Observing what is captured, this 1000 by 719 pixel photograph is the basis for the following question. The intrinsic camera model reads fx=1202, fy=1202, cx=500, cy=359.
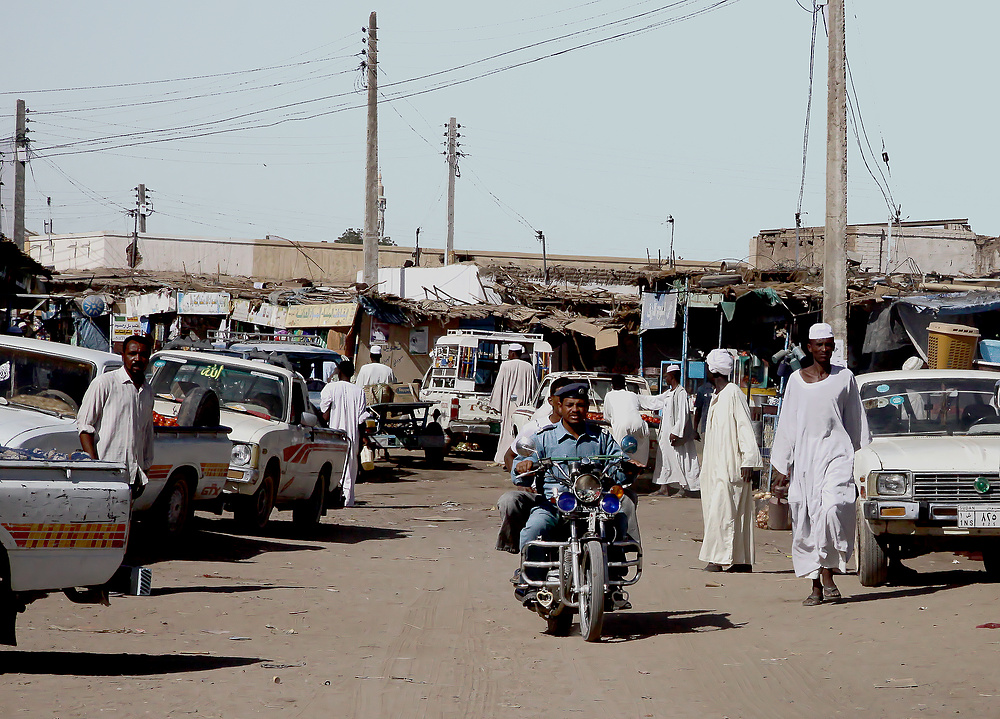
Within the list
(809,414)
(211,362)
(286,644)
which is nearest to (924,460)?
(809,414)

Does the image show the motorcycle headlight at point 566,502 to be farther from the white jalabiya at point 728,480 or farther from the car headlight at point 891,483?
the white jalabiya at point 728,480

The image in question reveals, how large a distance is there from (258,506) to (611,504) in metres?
6.11

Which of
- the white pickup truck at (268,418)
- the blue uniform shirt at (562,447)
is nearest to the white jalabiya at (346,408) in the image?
the white pickup truck at (268,418)

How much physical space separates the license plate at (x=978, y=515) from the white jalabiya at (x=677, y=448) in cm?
890

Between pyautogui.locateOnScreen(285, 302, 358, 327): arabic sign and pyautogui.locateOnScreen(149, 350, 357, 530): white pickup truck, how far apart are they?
1584cm

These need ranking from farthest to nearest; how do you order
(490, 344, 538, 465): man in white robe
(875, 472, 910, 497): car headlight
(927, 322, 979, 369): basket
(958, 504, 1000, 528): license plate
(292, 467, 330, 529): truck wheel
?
(490, 344, 538, 465): man in white robe
(927, 322, 979, 369): basket
(292, 467, 330, 529): truck wheel
(875, 472, 910, 497): car headlight
(958, 504, 1000, 528): license plate

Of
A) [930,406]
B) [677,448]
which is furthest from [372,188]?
[930,406]

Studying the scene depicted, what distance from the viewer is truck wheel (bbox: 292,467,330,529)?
1395 cm

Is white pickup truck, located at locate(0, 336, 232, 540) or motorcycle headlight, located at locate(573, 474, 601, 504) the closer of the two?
motorcycle headlight, located at locate(573, 474, 601, 504)

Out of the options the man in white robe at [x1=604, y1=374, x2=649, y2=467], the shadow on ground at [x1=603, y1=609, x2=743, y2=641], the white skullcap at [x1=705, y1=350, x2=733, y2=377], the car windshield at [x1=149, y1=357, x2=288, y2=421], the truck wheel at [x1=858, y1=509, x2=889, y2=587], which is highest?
the white skullcap at [x1=705, y1=350, x2=733, y2=377]

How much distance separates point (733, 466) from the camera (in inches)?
421

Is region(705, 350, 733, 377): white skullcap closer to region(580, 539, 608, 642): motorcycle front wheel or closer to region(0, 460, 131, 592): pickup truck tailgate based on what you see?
region(580, 539, 608, 642): motorcycle front wheel

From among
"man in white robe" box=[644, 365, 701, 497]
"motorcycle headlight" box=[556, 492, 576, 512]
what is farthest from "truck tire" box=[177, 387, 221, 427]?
"man in white robe" box=[644, 365, 701, 497]

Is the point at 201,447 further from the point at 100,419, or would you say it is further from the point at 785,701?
the point at 785,701
